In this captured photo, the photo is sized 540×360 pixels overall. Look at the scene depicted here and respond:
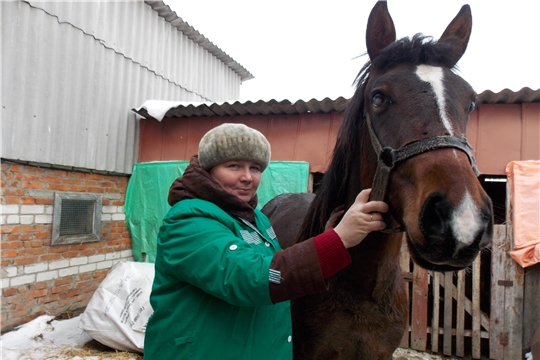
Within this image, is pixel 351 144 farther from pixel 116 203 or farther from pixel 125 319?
pixel 116 203

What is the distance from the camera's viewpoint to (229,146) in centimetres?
139

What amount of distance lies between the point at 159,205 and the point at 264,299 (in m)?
4.89

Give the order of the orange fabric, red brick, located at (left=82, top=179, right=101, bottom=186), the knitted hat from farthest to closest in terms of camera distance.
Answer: red brick, located at (left=82, top=179, right=101, bottom=186), the orange fabric, the knitted hat

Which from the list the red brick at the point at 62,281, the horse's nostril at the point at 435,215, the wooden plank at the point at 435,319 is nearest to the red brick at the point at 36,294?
the red brick at the point at 62,281

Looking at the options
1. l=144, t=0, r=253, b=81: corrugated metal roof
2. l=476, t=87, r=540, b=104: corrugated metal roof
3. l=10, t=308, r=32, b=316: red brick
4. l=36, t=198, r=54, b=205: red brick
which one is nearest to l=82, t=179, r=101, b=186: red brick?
l=36, t=198, r=54, b=205: red brick

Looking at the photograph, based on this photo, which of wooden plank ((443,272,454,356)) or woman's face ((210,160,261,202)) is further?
wooden plank ((443,272,454,356))

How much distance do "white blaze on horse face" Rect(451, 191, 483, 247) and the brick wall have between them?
4.82 meters

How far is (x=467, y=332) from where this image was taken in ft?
14.3

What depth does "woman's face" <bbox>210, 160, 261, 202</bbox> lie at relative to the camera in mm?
1421

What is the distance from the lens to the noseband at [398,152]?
1.01 m

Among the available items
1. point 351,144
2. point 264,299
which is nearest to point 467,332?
point 351,144

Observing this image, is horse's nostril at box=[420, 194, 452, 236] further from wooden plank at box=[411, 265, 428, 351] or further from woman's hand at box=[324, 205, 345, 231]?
wooden plank at box=[411, 265, 428, 351]

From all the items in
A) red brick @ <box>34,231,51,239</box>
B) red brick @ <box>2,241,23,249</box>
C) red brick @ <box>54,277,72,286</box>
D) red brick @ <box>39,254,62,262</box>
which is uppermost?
red brick @ <box>34,231,51,239</box>

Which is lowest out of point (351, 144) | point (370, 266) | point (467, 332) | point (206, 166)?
point (467, 332)
